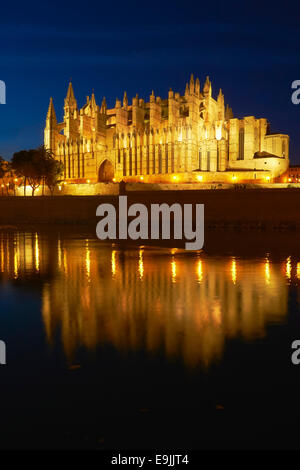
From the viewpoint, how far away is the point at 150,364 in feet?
19.4

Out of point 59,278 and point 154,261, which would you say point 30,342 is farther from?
point 154,261

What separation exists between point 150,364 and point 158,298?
4.37 metres

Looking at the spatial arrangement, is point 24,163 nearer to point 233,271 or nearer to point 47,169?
point 47,169

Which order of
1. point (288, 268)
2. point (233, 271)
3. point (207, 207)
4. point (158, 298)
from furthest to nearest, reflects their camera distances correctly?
1. point (207, 207)
2. point (288, 268)
3. point (233, 271)
4. point (158, 298)

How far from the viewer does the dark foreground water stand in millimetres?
4273

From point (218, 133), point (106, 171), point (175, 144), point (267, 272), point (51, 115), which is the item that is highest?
point (51, 115)

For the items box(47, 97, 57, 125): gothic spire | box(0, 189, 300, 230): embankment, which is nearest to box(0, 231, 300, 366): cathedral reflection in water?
box(0, 189, 300, 230): embankment

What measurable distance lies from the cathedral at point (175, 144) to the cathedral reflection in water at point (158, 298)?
43424mm

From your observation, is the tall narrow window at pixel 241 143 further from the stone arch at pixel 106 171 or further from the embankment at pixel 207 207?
the embankment at pixel 207 207

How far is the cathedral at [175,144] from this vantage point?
59969 mm

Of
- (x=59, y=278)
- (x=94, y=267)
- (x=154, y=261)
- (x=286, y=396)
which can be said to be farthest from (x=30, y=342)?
(x=154, y=261)

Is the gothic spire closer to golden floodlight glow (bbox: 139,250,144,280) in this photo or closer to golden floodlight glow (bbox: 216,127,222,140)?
golden floodlight glow (bbox: 216,127,222,140)

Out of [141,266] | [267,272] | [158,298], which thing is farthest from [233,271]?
[158,298]

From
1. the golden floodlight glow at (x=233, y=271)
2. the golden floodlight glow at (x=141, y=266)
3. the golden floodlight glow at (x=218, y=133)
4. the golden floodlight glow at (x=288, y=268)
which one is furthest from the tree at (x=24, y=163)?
the golden floodlight glow at (x=288, y=268)
